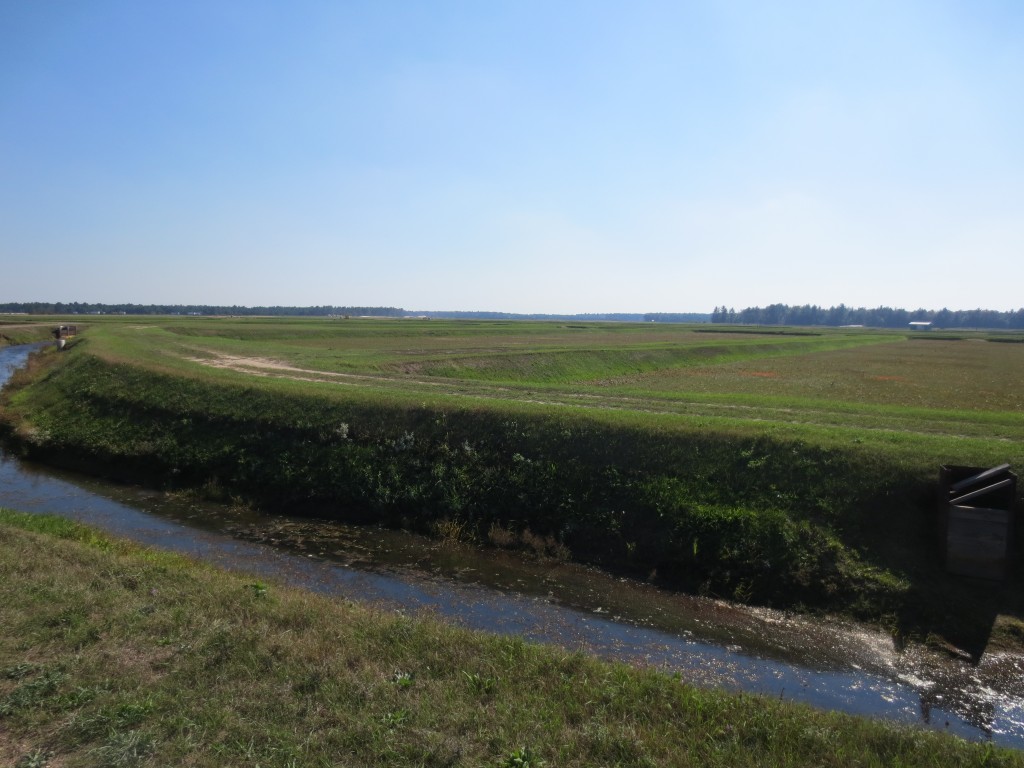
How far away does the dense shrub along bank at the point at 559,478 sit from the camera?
48.0 feet

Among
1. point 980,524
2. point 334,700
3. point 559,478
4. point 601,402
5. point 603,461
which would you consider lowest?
point 334,700

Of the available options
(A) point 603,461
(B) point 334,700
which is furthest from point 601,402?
(B) point 334,700

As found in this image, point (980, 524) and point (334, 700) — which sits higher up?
point (980, 524)

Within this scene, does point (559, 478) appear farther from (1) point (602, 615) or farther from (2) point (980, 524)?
(2) point (980, 524)

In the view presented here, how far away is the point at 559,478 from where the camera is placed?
728 inches

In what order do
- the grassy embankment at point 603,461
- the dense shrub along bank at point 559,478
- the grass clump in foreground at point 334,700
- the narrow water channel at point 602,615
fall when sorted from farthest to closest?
the dense shrub along bank at point 559,478 < the grassy embankment at point 603,461 < the narrow water channel at point 602,615 < the grass clump in foreground at point 334,700

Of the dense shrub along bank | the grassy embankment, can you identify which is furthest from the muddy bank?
the dense shrub along bank

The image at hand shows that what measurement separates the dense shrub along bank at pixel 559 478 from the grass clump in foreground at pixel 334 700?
646 cm

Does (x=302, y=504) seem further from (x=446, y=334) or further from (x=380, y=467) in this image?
(x=446, y=334)

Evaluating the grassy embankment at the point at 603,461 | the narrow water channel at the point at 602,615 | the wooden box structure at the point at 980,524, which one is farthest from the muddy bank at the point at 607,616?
the wooden box structure at the point at 980,524

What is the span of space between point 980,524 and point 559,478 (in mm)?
10363

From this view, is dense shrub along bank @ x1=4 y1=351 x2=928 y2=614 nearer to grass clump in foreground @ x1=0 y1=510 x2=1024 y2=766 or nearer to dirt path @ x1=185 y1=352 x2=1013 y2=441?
dirt path @ x1=185 y1=352 x2=1013 y2=441

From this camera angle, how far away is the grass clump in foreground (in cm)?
673

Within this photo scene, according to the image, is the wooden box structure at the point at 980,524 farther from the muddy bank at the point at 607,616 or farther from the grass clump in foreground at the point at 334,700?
the grass clump in foreground at the point at 334,700
